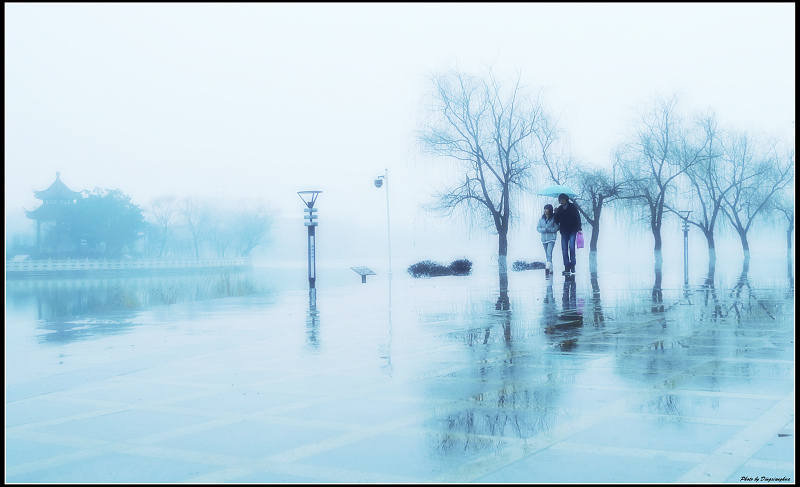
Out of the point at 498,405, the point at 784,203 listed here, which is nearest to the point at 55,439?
→ the point at 498,405

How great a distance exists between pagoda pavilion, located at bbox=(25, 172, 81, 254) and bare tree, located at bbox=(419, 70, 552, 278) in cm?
6261

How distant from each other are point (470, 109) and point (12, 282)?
62750 millimetres

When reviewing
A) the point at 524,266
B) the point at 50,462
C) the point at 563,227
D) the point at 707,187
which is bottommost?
the point at 50,462

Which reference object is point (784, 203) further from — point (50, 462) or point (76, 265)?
point (76, 265)

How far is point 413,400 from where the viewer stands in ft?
15.8

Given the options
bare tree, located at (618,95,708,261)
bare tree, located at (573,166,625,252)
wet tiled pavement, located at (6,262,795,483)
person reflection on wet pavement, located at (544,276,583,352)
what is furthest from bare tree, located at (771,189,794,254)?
wet tiled pavement, located at (6,262,795,483)

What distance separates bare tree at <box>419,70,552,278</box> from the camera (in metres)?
30.2

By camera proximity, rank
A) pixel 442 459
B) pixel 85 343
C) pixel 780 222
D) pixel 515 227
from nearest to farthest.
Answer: pixel 442 459, pixel 85 343, pixel 515 227, pixel 780 222

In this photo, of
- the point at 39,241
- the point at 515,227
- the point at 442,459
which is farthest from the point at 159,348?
the point at 39,241

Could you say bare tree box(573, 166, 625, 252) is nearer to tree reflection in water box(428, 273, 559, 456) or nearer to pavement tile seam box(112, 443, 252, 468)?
tree reflection in water box(428, 273, 559, 456)

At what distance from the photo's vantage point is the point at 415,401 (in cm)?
477

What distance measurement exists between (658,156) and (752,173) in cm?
1172

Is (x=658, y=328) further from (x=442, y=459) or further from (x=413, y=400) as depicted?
(x=442, y=459)

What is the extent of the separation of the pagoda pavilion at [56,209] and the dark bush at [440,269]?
64.4 meters
